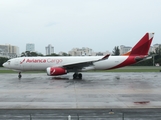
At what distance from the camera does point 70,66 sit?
1180 inches

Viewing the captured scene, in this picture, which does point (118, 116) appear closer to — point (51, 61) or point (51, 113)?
point (51, 113)

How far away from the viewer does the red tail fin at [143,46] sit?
31.1m

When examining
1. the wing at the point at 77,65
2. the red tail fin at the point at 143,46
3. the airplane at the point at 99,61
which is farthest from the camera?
the airplane at the point at 99,61

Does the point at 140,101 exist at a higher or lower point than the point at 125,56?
lower

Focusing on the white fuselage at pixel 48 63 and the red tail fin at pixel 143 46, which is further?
the white fuselage at pixel 48 63

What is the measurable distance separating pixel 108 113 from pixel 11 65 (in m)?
24.3

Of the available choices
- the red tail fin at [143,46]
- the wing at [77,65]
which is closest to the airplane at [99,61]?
the red tail fin at [143,46]

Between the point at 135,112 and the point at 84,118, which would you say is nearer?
the point at 84,118

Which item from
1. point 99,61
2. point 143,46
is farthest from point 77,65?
point 143,46

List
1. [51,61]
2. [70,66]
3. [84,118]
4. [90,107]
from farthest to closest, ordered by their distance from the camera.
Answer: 1. [51,61]
2. [70,66]
3. [90,107]
4. [84,118]

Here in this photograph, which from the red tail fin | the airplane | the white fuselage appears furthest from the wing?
the red tail fin

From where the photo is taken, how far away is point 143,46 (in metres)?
31.4

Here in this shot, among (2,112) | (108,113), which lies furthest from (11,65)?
(108,113)

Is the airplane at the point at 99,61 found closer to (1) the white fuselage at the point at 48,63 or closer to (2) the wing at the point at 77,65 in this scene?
(1) the white fuselage at the point at 48,63
